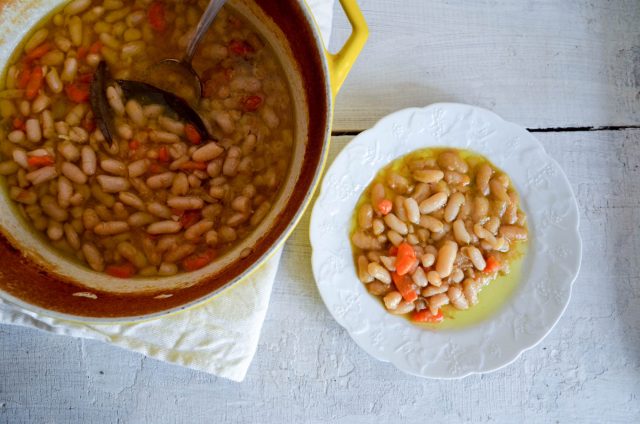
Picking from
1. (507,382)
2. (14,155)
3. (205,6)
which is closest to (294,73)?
(205,6)

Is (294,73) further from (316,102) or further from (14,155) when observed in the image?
(14,155)

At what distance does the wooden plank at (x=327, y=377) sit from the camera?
3.25 feet

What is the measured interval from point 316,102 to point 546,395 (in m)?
0.72

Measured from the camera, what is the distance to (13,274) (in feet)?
2.49

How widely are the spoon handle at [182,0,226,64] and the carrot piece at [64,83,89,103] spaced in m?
0.16

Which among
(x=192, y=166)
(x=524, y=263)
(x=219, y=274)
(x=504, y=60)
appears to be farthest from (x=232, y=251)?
(x=504, y=60)

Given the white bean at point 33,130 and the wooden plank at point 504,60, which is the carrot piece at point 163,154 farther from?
the wooden plank at point 504,60

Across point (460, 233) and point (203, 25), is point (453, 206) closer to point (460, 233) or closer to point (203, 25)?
point (460, 233)

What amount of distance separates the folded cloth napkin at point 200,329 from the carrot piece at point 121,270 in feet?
0.44

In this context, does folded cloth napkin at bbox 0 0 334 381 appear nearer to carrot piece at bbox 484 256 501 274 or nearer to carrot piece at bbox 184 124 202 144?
carrot piece at bbox 184 124 202 144

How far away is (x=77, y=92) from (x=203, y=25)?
9.1 inches

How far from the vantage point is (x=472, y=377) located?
40.6 inches

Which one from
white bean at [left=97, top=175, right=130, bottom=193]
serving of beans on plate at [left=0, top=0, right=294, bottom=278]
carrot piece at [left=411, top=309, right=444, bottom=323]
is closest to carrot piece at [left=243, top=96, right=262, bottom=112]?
serving of beans on plate at [left=0, top=0, right=294, bottom=278]

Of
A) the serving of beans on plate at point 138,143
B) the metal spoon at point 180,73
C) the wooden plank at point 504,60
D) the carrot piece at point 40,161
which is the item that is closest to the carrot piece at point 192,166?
the serving of beans on plate at point 138,143
